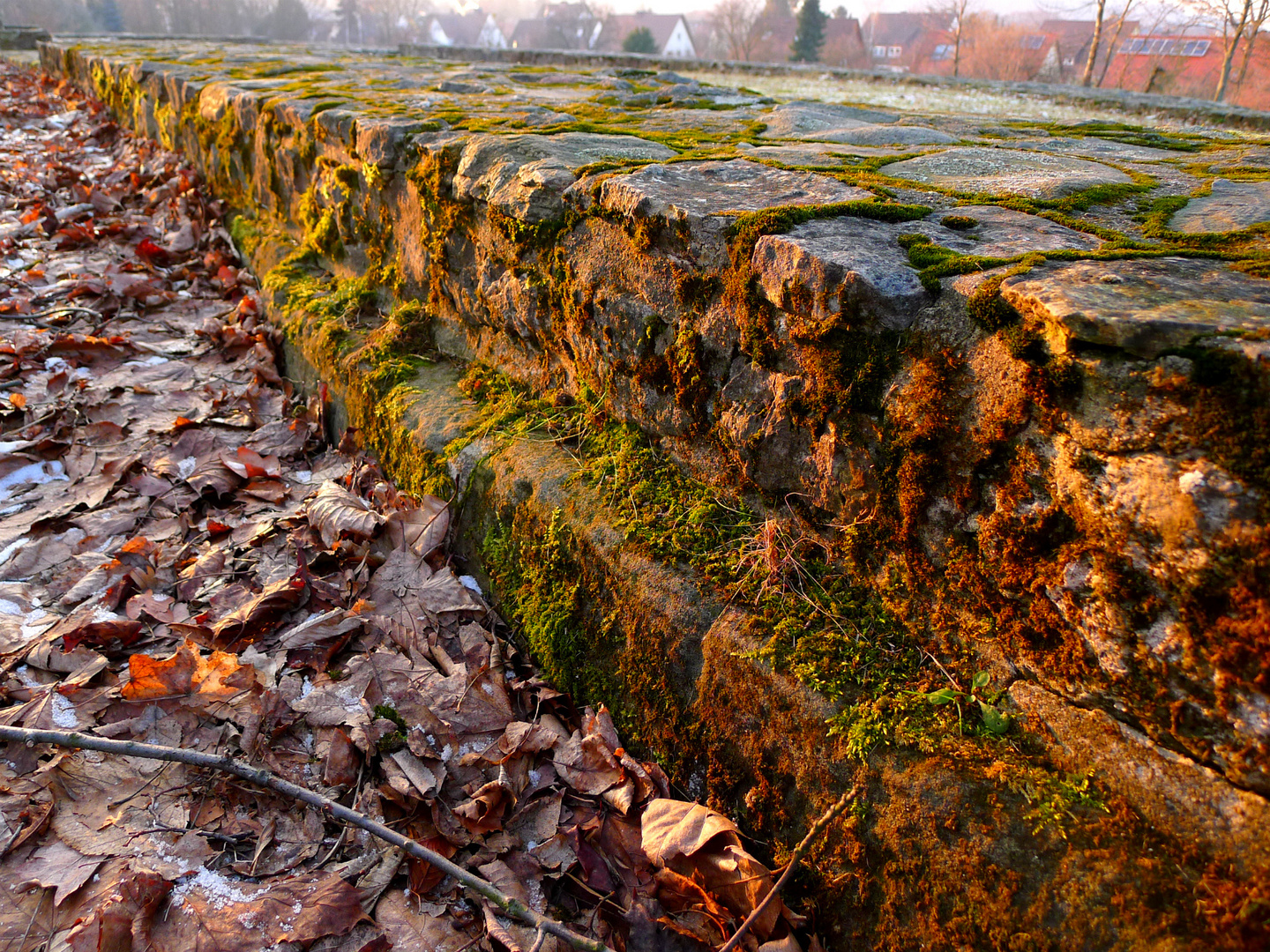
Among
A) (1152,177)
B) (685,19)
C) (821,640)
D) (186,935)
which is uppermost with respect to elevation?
(685,19)

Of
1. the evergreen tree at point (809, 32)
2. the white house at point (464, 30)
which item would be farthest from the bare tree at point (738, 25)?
the white house at point (464, 30)

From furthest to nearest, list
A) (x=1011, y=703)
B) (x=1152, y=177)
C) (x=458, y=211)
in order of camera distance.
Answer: (x=458, y=211), (x=1152, y=177), (x=1011, y=703)

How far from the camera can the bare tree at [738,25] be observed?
39031 mm

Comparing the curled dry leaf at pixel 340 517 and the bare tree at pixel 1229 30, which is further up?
the bare tree at pixel 1229 30

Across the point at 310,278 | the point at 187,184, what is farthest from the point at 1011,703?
the point at 187,184

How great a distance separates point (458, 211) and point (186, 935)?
83.0 inches

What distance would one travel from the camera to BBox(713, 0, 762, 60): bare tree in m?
39.0

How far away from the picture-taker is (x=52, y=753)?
1662mm

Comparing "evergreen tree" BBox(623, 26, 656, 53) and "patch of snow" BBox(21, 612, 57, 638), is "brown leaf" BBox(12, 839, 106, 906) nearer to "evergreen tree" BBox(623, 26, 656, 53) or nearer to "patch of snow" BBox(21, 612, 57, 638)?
"patch of snow" BBox(21, 612, 57, 638)

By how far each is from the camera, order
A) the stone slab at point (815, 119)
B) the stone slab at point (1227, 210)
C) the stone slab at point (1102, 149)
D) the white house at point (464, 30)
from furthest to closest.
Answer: the white house at point (464, 30) < the stone slab at point (815, 119) < the stone slab at point (1102, 149) < the stone slab at point (1227, 210)

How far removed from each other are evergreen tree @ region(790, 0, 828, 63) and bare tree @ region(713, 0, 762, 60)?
816cm

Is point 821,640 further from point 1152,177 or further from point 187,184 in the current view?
point 187,184

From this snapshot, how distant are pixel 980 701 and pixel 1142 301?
0.72 metres

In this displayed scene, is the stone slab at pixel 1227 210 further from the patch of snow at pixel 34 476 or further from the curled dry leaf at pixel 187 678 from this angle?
the patch of snow at pixel 34 476
